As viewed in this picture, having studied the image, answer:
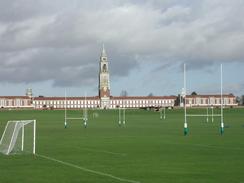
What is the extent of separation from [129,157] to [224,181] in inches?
324

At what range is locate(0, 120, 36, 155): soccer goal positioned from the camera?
28.6m

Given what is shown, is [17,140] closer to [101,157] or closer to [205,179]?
[101,157]

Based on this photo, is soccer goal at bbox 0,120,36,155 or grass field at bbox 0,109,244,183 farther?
soccer goal at bbox 0,120,36,155

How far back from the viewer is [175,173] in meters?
19.3

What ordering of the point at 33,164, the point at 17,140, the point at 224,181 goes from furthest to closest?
the point at 17,140
the point at 33,164
the point at 224,181

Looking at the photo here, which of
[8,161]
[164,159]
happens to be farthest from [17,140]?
[164,159]

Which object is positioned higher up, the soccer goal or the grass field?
the soccer goal

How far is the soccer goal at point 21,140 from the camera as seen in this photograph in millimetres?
28641

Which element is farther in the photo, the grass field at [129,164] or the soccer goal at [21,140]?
the soccer goal at [21,140]

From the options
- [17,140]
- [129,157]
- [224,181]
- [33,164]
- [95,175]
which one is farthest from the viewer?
[17,140]

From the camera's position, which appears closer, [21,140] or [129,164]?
[129,164]

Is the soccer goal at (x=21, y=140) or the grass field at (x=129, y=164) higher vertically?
the soccer goal at (x=21, y=140)

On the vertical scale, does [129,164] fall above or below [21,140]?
below

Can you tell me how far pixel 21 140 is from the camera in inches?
1164
